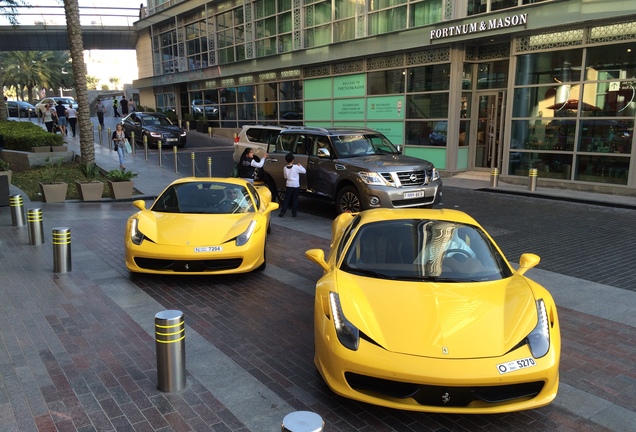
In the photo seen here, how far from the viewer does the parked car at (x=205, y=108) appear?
35844mm

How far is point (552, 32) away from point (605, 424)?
15152 millimetres

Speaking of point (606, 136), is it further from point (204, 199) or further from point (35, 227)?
point (35, 227)

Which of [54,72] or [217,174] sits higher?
[54,72]

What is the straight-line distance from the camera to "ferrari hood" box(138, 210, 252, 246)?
6.93 metres

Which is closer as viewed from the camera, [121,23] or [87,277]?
[87,277]

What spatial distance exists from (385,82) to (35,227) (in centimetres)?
1589

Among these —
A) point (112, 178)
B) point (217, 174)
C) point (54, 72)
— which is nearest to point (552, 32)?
point (217, 174)

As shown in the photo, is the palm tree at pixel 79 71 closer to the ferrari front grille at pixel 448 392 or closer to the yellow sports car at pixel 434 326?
the yellow sports car at pixel 434 326

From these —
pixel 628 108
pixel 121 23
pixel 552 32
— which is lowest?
pixel 628 108

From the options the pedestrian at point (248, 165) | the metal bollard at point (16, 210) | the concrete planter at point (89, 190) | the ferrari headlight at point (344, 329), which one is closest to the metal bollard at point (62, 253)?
the metal bollard at point (16, 210)

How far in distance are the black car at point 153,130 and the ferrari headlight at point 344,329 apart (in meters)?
24.1

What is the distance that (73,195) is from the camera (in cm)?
1495

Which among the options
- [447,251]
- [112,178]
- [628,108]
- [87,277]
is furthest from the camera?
[112,178]

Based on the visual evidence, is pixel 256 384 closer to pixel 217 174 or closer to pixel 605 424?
pixel 605 424
